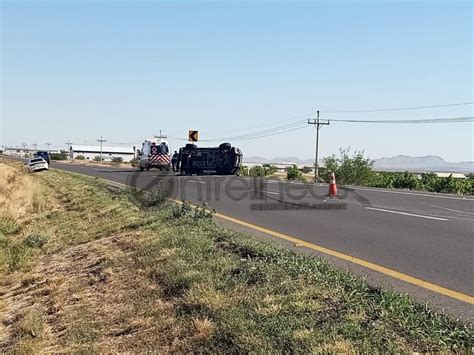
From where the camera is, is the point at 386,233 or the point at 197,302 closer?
the point at 197,302

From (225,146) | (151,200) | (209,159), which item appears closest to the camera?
(151,200)

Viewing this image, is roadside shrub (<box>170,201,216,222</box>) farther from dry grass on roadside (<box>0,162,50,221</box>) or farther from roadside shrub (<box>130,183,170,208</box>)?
dry grass on roadside (<box>0,162,50,221</box>)

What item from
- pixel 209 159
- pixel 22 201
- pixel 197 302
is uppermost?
pixel 209 159

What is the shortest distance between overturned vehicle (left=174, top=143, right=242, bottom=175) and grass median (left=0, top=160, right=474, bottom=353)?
72.1 ft

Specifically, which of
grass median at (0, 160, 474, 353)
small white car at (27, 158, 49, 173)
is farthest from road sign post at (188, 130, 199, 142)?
grass median at (0, 160, 474, 353)

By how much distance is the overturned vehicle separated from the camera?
3141cm

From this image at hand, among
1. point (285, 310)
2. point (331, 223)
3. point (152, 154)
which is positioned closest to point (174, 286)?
point (285, 310)

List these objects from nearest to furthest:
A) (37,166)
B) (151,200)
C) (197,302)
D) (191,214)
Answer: (197,302)
(191,214)
(151,200)
(37,166)

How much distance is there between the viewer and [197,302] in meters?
4.73

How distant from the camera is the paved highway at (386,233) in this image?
17.4ft

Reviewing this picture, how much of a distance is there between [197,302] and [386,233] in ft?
16.2

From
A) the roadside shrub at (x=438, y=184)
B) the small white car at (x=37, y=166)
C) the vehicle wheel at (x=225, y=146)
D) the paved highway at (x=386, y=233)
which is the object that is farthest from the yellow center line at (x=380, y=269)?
the small white car at (x=37, y=166)

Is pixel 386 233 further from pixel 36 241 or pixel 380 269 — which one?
pixel 36 241

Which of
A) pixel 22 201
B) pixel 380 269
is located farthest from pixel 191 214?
pixel 22 201
